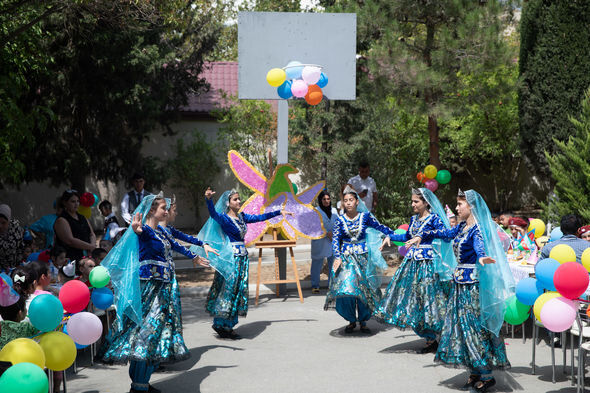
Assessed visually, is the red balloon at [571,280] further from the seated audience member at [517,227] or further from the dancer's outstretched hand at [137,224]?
the seated audience member at [517,227]

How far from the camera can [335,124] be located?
16.6 m

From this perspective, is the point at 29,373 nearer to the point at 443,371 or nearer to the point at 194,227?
the point at 443,371

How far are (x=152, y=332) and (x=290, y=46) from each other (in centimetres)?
573

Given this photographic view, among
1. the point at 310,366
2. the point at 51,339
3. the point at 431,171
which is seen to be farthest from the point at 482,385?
the point at 431,171

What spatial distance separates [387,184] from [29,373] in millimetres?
12876

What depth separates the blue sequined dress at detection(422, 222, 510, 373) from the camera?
5441 millimetres

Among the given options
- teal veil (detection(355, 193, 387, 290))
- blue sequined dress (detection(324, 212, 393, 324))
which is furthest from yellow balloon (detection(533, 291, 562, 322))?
teal veil (detection(355, 193, 387, 290))

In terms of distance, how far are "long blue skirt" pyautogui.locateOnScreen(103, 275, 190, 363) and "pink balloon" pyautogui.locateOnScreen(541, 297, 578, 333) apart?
306 centimetres

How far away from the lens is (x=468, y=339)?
18.0 feet

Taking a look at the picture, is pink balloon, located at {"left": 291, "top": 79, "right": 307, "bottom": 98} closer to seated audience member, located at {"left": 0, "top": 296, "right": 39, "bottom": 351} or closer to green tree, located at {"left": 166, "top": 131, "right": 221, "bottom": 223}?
seated audience member, located at {"left": 0, "top": 296, "right": 39, "bottom": 351}

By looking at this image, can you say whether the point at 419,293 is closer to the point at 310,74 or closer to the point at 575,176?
the point at 310,74

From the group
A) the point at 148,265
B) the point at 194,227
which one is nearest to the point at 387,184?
the point at 194,227

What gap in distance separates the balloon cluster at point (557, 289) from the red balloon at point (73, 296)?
342 centimetres

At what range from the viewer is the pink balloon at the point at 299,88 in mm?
9297
